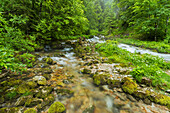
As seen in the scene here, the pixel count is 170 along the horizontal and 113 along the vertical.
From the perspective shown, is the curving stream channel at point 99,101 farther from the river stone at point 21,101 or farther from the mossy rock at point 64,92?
the river stone at point 21,101

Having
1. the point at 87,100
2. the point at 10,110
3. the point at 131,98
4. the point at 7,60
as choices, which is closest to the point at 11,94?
the point at 10,110

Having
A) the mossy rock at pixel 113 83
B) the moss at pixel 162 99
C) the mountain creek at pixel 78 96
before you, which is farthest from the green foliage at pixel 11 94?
the moss at pixel 162 99

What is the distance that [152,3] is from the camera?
12883mm

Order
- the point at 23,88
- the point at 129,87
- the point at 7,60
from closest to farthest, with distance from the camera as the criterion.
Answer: the point at 7,60, the point at 23,88, the point at 129,87

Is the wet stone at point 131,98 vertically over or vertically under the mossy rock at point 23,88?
under

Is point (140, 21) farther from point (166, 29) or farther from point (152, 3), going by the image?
point (166, 29)

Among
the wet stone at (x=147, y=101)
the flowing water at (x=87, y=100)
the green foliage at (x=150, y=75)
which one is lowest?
the flowing water at (x=87, y=100)

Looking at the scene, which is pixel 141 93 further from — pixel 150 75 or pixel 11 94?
pixel 11 94

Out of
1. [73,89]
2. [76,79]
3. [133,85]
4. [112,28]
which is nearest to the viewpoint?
[133,85]

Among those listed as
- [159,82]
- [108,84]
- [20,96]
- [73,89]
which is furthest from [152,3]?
[20,96]

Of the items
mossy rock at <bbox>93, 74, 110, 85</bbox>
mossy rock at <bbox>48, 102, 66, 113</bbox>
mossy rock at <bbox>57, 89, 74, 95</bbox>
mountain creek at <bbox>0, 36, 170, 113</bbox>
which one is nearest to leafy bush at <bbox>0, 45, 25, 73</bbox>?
mountain creek at <bbox>0, 36, 170, 113</bbox>

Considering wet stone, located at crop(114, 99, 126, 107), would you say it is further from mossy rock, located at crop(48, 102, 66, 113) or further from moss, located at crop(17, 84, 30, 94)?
moss, located at crop(17, 84, 30, 94)

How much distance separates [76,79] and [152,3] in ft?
55.0

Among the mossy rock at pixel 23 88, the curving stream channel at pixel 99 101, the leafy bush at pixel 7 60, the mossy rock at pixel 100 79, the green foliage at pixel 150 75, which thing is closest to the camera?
the leafy bush at pixel 7 60
